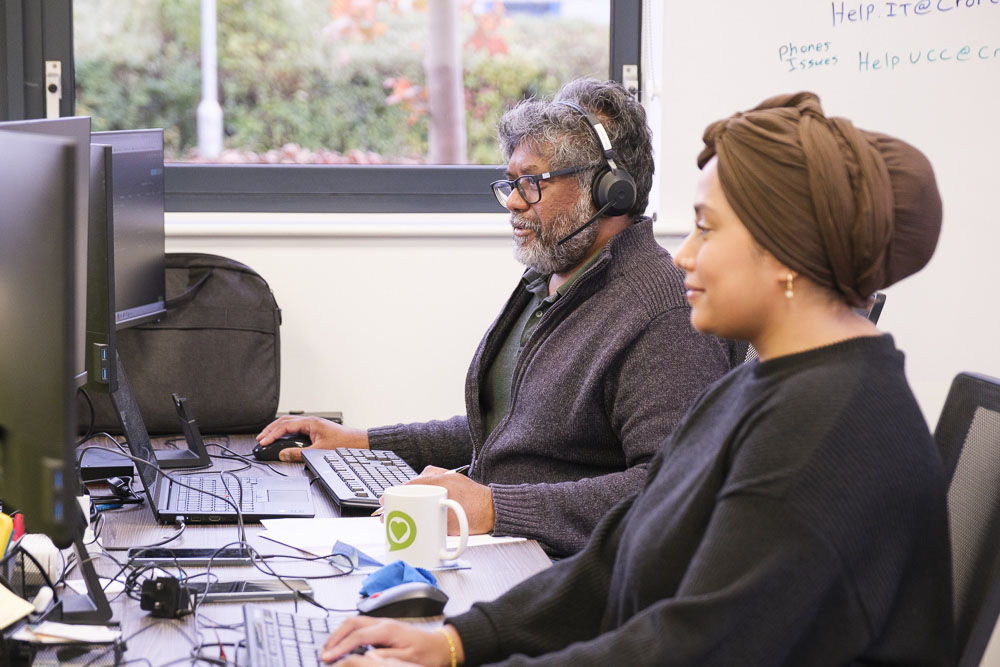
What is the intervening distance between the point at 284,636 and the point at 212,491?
0.59 m

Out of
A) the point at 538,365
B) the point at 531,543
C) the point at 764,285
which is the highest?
the point at 764,285

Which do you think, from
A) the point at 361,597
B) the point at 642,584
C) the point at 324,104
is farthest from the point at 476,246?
the point at 642,584

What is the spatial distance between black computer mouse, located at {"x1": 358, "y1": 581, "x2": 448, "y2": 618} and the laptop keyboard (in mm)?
410

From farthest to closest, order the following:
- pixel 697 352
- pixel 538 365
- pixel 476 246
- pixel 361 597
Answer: pixel 476 246 → pixel 538 365 → pixel 697 352 → pixel 361 597

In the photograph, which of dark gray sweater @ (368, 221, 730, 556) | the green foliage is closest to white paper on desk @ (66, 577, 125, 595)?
dark gray sweater @ (368, 221, 730, 556)

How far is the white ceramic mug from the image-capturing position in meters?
1.29

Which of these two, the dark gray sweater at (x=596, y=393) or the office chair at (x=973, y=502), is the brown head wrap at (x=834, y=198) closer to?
the office chair at (x=973, y=502)

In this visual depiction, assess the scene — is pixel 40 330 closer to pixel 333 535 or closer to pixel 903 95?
pixel 333 535

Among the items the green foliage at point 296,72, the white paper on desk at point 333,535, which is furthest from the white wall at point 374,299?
the white paper on desk at point 333,535

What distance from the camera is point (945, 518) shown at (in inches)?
37.0

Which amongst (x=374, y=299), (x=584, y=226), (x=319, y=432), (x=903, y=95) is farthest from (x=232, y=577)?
(x=903, y=95)

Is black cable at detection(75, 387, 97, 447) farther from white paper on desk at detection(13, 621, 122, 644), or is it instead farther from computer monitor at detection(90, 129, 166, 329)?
white paper on desk at detection(13, 621, 122, 644)

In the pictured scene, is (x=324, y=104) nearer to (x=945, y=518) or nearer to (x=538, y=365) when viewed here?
(x=538, y=365)

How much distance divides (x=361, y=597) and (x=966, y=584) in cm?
63
